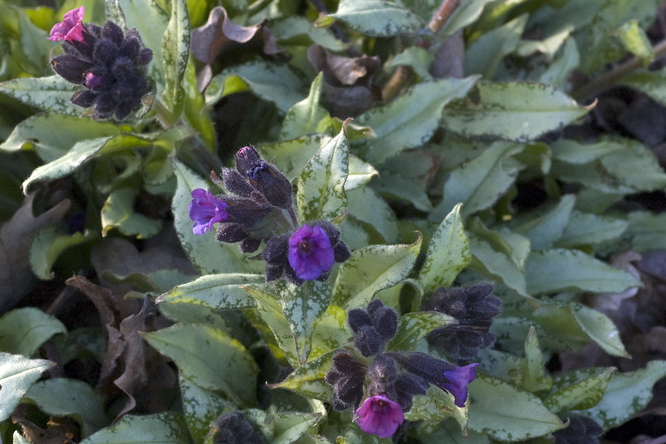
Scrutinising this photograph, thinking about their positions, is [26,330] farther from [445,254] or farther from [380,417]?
[445,254]

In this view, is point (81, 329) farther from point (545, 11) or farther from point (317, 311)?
point (545, 11)

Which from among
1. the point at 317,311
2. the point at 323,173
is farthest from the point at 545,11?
the point at 317,311

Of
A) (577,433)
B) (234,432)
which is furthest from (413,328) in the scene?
(577,433)

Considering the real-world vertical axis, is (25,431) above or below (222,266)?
below

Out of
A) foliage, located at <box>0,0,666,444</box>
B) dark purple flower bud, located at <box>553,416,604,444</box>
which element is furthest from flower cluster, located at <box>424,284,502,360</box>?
dark purple flower bud, located at <box>553,416,604,444</box>

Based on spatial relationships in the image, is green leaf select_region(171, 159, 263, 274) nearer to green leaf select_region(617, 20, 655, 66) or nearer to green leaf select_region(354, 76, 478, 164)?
green leaf select_region(354, 76, 478, 164)

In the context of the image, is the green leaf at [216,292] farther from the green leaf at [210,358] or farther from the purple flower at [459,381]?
the purple flower at [459,381]
